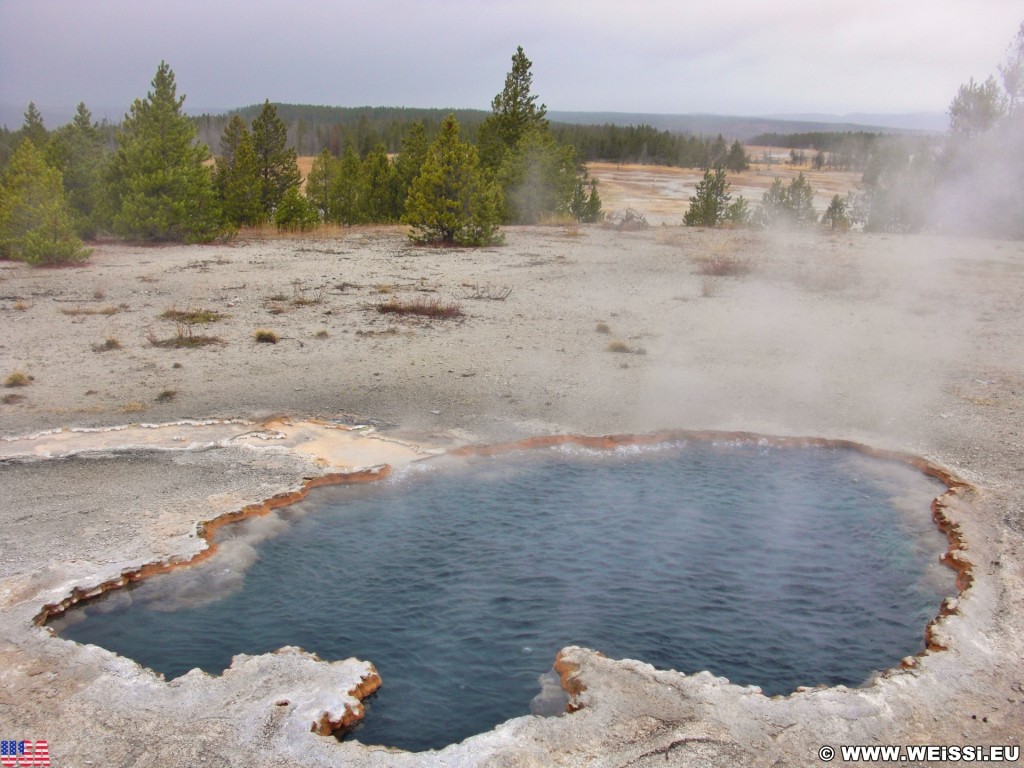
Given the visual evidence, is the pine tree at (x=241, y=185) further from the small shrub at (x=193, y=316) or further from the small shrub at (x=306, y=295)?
the small shrub at (x=193, y=316)

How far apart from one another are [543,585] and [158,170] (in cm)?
1526

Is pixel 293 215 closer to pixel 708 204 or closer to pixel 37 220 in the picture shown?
pixel 37 220

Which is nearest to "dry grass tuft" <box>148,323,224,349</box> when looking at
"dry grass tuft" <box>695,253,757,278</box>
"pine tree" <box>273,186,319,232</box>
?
"dry grass tuft" <box>695,253,757,278</box>

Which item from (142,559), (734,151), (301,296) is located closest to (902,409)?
(142,559)

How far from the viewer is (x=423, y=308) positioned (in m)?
12.2

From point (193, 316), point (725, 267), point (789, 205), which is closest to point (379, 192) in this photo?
point (725, 267)

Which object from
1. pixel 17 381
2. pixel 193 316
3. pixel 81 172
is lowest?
pixel 17 381

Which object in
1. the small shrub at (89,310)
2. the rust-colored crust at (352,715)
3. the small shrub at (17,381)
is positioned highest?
the small shrub at (89,310)

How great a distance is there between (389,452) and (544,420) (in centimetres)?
170

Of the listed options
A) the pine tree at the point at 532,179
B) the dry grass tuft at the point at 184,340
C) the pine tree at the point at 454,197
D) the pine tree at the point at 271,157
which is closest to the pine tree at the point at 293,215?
the pine tree at the point at 271,157

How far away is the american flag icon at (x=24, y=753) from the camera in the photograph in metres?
3.55

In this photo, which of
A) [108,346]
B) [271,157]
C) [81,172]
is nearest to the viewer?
[108,346]

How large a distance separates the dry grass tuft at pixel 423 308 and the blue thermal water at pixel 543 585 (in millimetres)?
5257

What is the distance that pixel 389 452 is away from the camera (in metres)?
7.30
